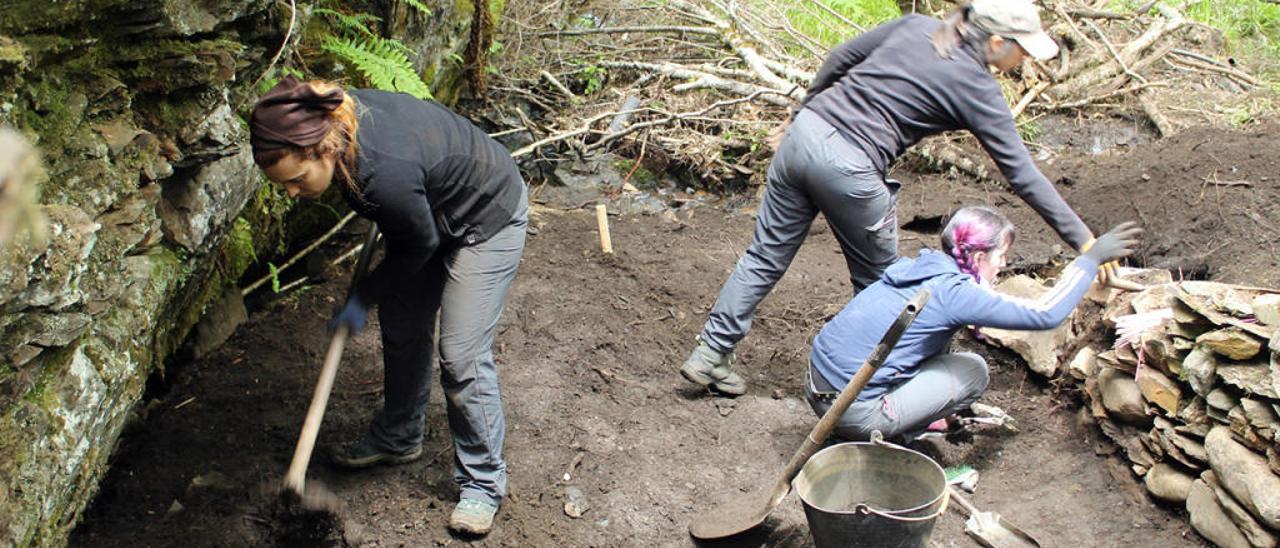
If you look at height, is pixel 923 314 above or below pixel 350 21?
below

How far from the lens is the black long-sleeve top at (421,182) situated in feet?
10.2

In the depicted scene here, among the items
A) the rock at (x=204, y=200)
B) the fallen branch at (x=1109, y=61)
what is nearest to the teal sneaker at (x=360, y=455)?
the rock at (x=204, y=200)

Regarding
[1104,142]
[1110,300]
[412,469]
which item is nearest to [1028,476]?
[1110,300]

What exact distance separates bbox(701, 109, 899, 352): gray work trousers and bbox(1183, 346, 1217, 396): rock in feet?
4.08

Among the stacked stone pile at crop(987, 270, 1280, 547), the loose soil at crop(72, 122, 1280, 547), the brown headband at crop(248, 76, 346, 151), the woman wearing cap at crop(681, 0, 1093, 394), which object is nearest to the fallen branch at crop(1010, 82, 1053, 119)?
the loose soil at crop(72, 122, 1280, 547)

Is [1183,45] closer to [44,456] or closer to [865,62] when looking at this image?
[865,62]

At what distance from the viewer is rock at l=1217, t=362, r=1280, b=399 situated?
3.51 metres

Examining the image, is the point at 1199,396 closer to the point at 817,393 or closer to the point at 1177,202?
the point at 817,393

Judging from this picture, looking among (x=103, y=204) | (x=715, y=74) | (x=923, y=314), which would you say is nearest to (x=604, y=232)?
(x=715, y=74)

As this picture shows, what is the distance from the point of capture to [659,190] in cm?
748

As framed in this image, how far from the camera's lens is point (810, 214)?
4504mm

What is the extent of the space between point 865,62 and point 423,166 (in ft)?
6.79

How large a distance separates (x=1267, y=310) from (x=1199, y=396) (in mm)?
432

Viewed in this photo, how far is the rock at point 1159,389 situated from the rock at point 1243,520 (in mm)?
328
